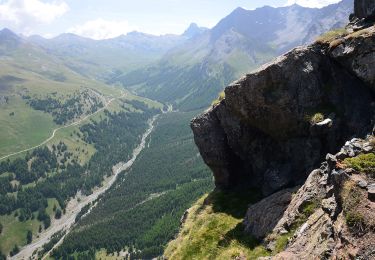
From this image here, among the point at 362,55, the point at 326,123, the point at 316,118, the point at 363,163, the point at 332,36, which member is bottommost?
the point at 363,163

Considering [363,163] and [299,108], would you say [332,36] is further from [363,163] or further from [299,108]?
[363,163]

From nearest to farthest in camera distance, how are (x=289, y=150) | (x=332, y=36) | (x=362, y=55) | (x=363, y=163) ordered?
(x=363, y=163)
(x=362, y=55)
(x=332, y=36)
(x=289, y=150)

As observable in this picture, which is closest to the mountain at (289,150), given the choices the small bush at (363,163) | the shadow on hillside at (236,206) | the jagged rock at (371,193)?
the small bush at (363,163)

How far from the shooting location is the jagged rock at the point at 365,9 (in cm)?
4762

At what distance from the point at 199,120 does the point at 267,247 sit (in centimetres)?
2580

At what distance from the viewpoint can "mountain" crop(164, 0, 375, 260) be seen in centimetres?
3416

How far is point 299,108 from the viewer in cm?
4825

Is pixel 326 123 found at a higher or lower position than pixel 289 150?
higher

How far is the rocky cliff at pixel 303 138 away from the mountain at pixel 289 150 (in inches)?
4.5

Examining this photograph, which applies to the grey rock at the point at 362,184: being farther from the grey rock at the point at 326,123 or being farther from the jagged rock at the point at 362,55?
the grey rock at the point at 326,123

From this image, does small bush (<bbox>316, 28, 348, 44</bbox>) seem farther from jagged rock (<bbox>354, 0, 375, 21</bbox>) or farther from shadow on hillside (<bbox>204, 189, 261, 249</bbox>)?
shadow on hillside (<bbox>204, 189, 261, 249</bbox>)

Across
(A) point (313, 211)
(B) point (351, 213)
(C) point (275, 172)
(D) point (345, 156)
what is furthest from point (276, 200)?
(B) point (351, 213)

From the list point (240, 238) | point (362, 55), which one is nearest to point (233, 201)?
point (240, 238)

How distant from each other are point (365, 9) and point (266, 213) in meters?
26.1
